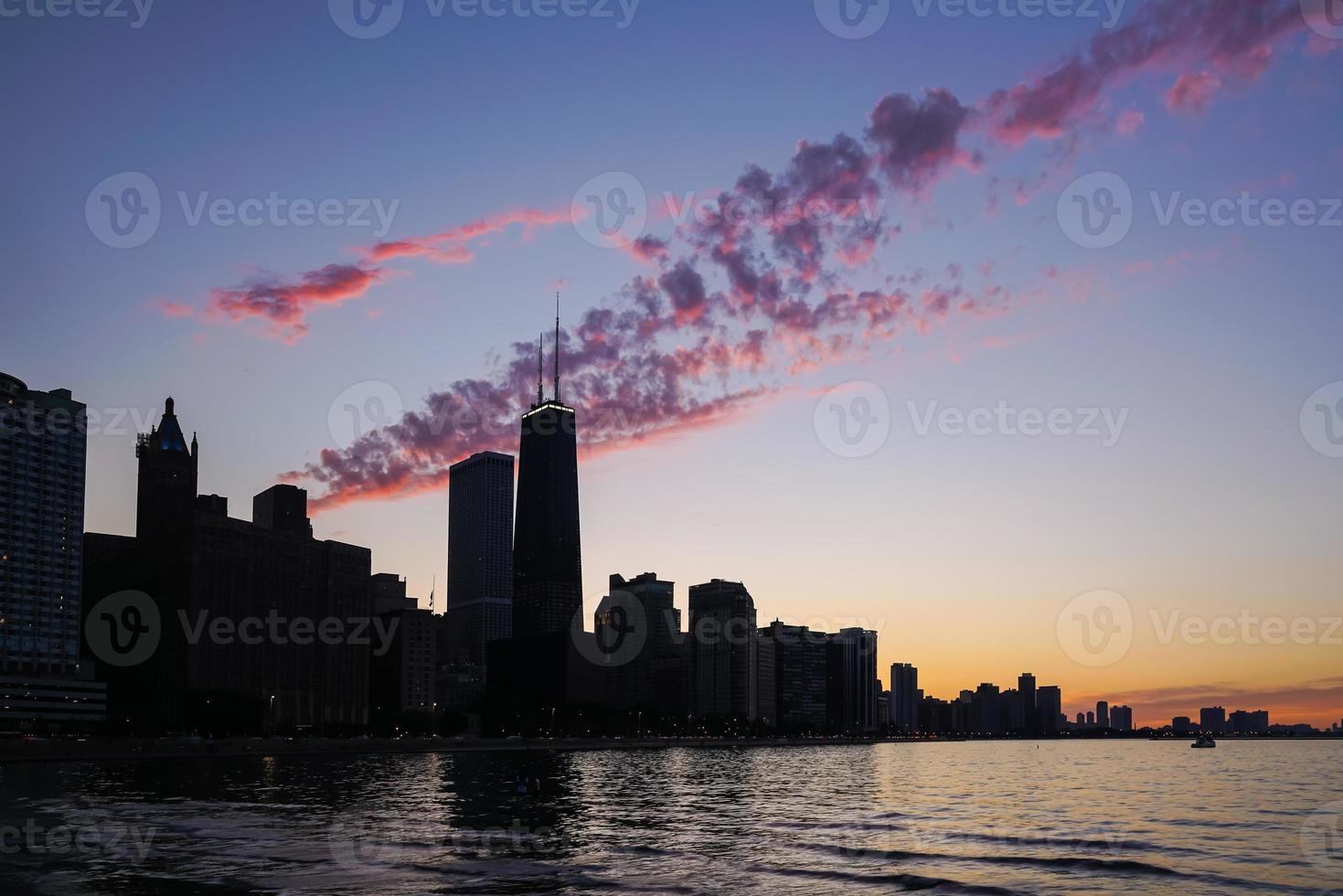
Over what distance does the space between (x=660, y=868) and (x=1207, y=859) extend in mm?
42202

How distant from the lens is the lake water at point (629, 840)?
68.9 m

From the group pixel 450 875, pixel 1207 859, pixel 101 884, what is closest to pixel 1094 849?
pixel 1207 859

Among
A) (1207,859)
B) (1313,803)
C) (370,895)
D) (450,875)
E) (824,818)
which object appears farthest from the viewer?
(1313,803)

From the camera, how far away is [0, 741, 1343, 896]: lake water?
6888cm

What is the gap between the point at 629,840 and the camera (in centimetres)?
9006

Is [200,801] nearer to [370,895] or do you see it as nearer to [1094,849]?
[370,895]

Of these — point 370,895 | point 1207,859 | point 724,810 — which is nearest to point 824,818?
point 724,810

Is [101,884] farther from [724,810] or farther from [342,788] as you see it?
[342,788]

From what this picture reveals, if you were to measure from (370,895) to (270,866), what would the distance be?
487 inches

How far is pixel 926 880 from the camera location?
72750 mm

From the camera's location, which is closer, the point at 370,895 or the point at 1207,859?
the point at 370,895

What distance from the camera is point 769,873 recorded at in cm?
7350

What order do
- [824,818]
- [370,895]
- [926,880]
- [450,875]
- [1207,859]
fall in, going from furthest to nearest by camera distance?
[824,818] < [1207,859] < [926,880] < [450,875] < [370,895]

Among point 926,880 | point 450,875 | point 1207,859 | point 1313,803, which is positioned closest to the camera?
point 450,875
